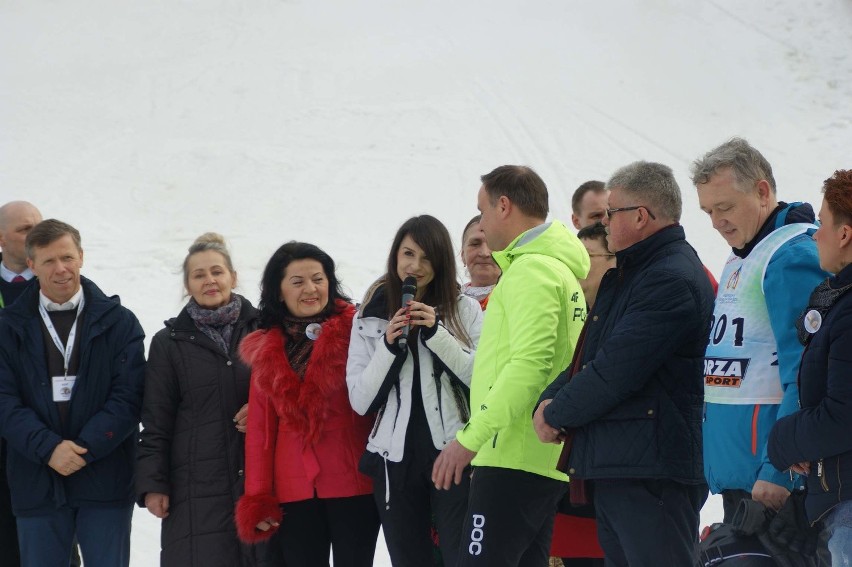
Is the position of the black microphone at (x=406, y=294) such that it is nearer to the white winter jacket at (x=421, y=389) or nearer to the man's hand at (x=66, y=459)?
the white winter jacket at (x=421, y=389)

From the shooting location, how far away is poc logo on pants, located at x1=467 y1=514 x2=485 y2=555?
11.2 feet

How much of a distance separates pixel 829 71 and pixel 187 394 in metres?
18.4

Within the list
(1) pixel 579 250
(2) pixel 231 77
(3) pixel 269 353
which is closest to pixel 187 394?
(3) pixel 269 353

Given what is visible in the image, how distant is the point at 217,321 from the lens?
4.93 metres

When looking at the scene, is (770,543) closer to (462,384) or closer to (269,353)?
(462,384)

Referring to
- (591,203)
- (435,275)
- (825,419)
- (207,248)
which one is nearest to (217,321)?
(207,248)

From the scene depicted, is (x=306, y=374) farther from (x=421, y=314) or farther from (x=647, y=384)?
(x=647, y=384)

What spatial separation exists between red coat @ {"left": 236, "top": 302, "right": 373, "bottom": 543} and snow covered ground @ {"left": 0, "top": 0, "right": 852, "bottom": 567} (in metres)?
6.02

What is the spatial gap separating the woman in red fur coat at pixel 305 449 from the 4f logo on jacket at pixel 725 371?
1.74 m

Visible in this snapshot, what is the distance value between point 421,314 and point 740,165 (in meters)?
1.39

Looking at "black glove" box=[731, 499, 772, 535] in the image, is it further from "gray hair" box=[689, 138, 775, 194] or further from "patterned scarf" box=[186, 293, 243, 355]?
"patterned scarf" box=[186, 293, 243, 355]

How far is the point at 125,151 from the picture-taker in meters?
17.8

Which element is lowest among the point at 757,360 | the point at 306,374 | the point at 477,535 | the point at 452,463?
the point at 477,535

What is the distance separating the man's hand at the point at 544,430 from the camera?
3.34 meters
